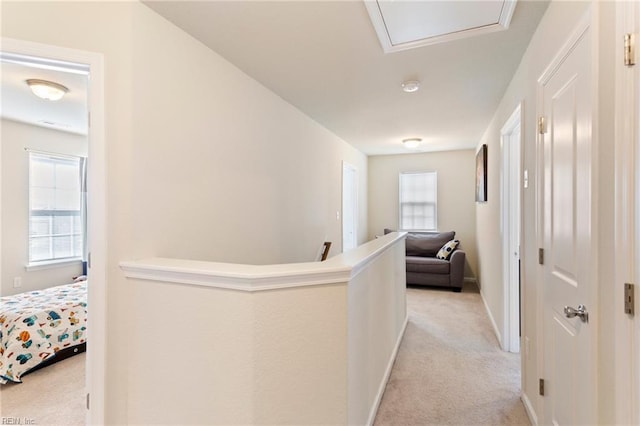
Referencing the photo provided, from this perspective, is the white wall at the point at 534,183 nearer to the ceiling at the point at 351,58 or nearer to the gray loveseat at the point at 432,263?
the ceiling at the point at 351,58

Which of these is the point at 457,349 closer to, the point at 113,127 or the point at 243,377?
the point at 243,377

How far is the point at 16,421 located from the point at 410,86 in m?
3.74

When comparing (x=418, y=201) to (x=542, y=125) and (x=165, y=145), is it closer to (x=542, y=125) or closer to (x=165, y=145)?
(x=542, y=125)

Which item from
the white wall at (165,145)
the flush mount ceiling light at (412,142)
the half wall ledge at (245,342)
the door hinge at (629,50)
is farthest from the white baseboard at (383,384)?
the flush mount ceiling light at (412,142)

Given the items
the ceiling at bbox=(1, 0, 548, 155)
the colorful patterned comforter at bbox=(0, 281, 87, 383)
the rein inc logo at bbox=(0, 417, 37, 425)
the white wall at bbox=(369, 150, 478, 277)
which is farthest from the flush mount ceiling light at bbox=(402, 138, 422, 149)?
the rein inc logo at bbox=(0, 417, 37, 425)

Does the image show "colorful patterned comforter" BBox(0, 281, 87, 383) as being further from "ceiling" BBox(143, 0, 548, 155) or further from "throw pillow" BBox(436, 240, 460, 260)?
"throw pillow" BBox(436, 240, 460, 260)

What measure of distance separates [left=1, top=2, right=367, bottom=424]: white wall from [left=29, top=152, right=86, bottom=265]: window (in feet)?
12.2

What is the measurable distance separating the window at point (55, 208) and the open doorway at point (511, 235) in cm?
579

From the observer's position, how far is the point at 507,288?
289 centimetres

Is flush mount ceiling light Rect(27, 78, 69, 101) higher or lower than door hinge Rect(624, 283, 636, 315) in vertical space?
higher

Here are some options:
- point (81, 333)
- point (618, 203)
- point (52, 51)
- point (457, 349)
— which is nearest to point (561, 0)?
point (618, 203)

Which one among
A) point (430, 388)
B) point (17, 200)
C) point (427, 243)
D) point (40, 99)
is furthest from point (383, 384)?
point (17, 200)

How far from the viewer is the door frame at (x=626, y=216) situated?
0.91 metres

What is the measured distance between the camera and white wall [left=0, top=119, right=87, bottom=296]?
153 inches
